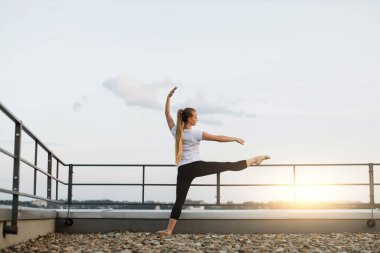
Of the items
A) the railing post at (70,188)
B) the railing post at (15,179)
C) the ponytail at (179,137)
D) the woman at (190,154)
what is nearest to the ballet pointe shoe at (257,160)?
the woman at (190,154)

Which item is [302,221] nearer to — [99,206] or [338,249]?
[338,249]

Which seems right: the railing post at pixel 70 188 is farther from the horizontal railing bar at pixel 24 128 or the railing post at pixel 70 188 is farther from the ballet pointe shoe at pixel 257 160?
the ballet pointe shoe at pixel 257 160

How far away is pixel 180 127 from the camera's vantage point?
8352mm

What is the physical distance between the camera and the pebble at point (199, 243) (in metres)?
7.32

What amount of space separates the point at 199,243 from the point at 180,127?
4.99 ft

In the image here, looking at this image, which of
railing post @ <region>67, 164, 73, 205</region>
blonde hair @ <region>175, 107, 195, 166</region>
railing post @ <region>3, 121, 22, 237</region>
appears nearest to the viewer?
railing post @ <region>3, 121, 22, 237</region>

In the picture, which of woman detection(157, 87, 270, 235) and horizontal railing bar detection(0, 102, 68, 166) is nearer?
horizontal railing bar detection(0, 102, 68, 166)

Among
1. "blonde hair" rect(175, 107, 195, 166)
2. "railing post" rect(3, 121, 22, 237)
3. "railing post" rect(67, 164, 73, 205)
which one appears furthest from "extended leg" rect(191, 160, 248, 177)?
"railing post" rect(67, 164, 73, 205)

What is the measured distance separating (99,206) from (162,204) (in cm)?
129

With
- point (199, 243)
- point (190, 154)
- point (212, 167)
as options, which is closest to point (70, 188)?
point (190, 154)

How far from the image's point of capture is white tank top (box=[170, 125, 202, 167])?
8.34 metres

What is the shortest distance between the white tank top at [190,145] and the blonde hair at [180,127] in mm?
59

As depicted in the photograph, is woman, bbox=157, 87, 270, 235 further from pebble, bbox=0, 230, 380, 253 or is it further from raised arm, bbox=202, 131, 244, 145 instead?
pebble, bbox=0, 230, 380, 253

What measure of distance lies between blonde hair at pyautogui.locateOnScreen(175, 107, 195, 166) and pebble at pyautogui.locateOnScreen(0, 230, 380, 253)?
114cm
